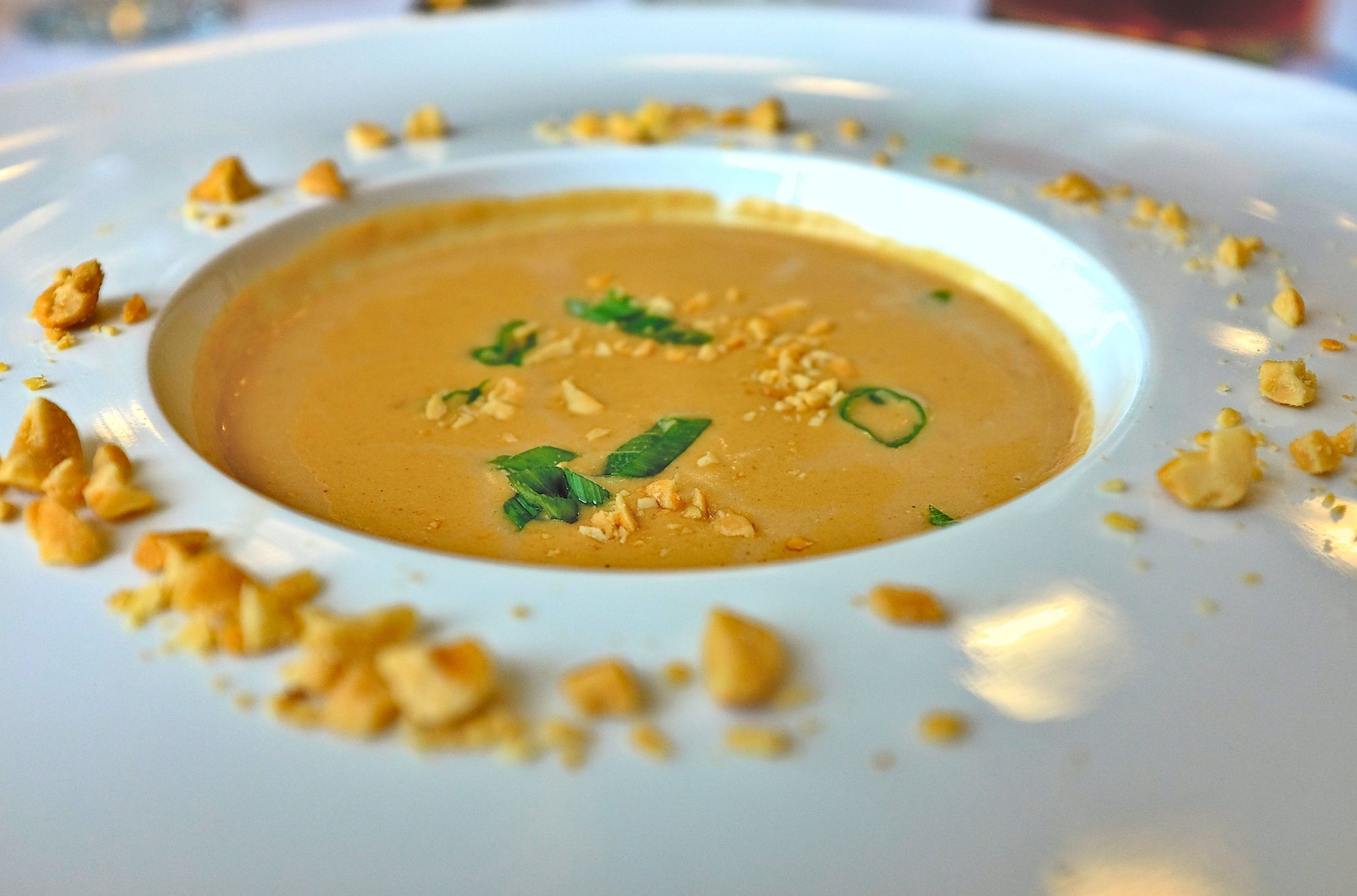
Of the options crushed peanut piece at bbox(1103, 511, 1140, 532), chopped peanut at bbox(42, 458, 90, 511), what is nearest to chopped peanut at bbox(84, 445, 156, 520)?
chopped peanut at bbox(42, 458, 90, 511)

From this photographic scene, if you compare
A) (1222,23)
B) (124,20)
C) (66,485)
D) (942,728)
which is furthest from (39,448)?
(1222,23)

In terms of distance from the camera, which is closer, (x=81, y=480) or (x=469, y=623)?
(x=469, y=623)

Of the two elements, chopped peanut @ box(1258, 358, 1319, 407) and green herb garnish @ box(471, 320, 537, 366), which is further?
green herb garnish @ box(471, 320, 537, 366)

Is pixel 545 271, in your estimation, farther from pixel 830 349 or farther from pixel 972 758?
pixel 972 758

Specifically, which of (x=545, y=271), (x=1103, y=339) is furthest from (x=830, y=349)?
(x=545, y=271)

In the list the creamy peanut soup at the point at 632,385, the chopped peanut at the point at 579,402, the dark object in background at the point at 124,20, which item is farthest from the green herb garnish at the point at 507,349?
the dark object in background at the point at 124,20

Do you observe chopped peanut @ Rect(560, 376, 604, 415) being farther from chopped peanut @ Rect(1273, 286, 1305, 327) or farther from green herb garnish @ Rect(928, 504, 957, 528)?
chopped peanut @ Rect(1273, 286, 1305, 327)

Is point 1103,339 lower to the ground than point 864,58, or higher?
lower

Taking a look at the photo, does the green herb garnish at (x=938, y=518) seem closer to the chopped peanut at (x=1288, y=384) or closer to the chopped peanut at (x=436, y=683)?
the chopped peanut at (x=1288, y=384)
